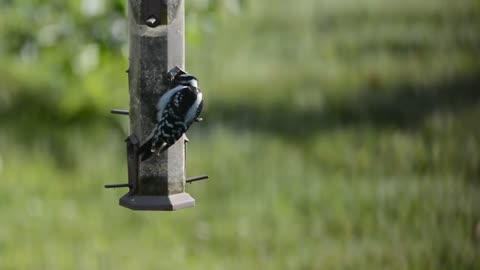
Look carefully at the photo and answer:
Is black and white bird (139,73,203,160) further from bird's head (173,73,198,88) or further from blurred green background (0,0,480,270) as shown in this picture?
blurred green background (0,0,480,270)

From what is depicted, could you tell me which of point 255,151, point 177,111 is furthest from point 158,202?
point 255,151

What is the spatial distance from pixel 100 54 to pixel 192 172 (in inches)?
40.6

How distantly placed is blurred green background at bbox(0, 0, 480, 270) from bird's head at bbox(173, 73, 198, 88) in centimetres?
139

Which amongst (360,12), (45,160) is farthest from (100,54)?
(360,12)

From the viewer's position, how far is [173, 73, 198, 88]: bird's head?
3555 mm

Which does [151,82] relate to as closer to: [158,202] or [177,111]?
[177,111]

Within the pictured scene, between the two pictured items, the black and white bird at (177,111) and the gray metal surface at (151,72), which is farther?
the gray metal surface at (151,72)

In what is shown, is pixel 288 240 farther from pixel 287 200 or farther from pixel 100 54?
pixel 100 54

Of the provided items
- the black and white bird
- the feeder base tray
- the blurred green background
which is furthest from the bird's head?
the blurred green background

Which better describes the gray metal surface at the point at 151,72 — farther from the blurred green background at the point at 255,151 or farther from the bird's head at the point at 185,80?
the blurred green background at the point at 255,151

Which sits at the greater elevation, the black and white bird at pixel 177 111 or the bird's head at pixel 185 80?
the bird's head at pixel 185 80

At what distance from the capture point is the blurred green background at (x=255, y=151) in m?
Answer: 5.54

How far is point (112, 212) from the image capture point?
20.5ft

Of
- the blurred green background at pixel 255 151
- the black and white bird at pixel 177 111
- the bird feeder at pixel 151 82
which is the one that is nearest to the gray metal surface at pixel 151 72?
the bird feeder at pixel 151 82
